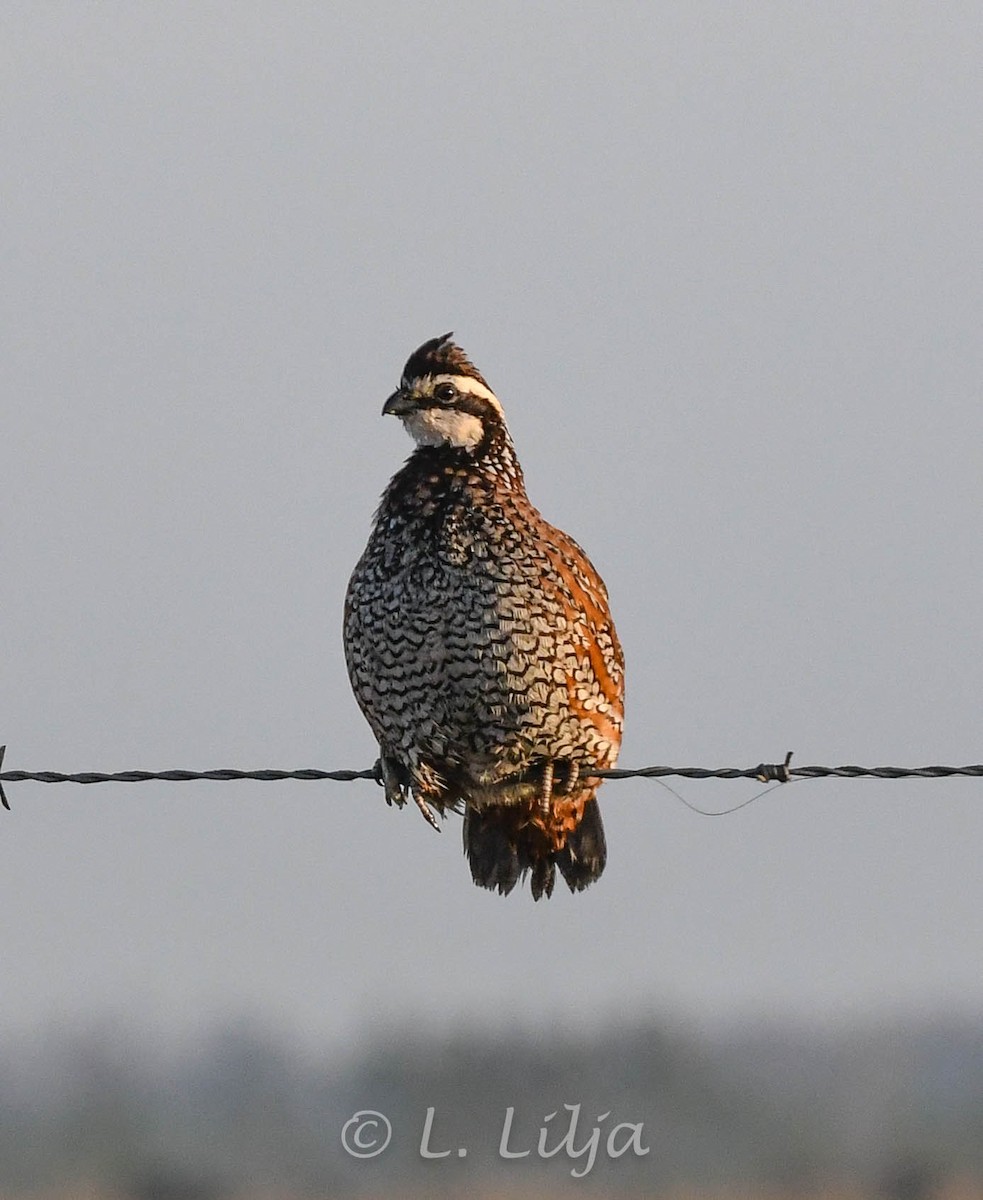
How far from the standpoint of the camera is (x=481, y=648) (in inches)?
389

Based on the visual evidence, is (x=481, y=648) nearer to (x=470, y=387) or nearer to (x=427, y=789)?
(x=427, y=789)

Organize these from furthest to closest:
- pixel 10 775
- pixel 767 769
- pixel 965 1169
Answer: pixel 965 1169
pixel 10 775
pixel 767 769

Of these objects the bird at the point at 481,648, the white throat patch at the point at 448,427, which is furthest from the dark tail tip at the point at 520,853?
the white throat patch at the point at 448,427

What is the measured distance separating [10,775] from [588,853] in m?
2.37

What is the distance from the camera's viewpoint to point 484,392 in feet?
35.2

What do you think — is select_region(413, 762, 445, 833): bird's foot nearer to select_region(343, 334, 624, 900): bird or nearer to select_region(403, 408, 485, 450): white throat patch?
select_region(343, 334, 624, 900): bird

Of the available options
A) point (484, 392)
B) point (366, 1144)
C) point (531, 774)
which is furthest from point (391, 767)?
point (366, 1144)

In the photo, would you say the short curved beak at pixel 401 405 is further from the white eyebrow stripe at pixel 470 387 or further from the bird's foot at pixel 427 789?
the bird's foot at pixel 427 789

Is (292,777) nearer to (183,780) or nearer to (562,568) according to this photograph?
(183,780)

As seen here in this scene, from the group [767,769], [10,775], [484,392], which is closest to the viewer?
[767,769]

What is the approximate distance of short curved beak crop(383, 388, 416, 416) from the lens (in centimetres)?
1055

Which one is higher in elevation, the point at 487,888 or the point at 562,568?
the point at 562,568

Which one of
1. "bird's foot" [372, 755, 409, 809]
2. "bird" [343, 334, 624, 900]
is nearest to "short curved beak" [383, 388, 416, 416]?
"bird" [343, 334, 624, 900]

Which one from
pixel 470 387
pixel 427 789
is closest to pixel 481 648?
pixel 427 789
